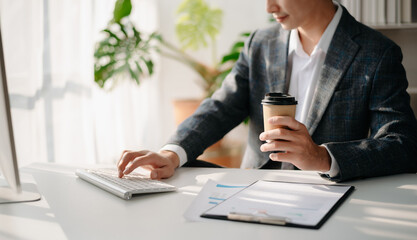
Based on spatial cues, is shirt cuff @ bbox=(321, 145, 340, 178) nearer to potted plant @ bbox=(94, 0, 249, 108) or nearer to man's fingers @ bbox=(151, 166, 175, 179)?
man's fingers @ bbox=(151, 166, 175, 179)

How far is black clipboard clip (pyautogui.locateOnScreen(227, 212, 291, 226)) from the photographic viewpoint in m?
0.99

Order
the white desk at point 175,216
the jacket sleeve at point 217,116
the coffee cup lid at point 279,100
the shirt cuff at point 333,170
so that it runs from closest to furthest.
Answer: the white desk at point 175,216
the coffee cup lid at point 279,100
the shirt cuff at point 333,170
the jacket sleeve at point 217,116

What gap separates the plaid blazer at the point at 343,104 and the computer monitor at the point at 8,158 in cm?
55

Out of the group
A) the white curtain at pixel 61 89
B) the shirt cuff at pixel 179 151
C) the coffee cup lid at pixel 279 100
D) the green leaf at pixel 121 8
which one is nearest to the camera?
the coffee cup lid at pixel 279 100

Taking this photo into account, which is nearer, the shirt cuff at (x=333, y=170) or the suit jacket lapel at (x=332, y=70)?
the shirt cuff at (x=333, y=170)

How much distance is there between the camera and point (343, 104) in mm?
1739

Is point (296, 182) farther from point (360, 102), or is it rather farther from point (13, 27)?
point (13, 27)

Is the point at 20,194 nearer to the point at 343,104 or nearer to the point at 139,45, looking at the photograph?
the point at 343,104

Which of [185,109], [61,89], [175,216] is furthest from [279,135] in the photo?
[185,109]

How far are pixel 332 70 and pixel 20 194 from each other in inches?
41.7

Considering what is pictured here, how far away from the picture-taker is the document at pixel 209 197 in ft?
3.54

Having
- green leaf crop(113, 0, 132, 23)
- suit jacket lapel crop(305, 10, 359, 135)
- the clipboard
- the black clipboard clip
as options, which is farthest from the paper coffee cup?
green leaf crop(113, 0, 132, 23)

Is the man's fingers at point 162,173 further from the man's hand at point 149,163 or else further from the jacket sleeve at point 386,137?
the jacket sleeve at point 386,137

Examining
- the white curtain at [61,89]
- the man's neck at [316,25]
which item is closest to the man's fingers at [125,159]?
the man's neck at [316,25]
